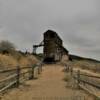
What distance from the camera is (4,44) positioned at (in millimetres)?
50750

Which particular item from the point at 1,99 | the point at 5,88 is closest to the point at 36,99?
the point at 1,99

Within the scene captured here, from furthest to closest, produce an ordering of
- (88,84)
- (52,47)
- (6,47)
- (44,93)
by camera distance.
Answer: (52,47), (6,47), (88,84), (44,93)

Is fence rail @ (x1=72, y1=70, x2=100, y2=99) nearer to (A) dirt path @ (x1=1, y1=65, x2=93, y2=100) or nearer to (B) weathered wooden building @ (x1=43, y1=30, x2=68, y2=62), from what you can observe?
(A) dirt path @ (x1=1, y1=65, x2=93, y2=100)

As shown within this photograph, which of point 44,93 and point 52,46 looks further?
point 52,46

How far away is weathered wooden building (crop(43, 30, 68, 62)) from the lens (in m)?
63.9

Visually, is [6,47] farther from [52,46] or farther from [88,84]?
[88,84]

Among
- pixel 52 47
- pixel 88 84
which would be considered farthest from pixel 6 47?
pixel 88 84

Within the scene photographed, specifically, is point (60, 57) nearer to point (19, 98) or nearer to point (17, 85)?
point (17, 85)

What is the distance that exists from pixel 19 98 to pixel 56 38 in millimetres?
53648

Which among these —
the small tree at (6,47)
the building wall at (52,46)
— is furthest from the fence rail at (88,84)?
the building wall at (52,46)

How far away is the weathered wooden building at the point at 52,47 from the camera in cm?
6391

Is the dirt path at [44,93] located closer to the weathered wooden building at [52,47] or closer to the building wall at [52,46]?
the weathered wooden building at [52,47]

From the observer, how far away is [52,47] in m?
64.4

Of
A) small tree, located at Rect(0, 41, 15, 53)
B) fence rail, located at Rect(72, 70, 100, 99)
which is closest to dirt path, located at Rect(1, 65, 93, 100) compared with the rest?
fence rail, located at Rect(72, 70, 100, 99)
